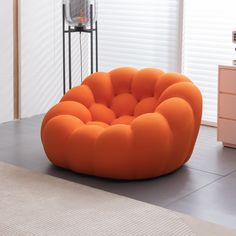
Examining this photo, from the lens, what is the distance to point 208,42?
5.41m

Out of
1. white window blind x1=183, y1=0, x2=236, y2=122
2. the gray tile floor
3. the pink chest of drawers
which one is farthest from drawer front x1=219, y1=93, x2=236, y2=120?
white window blind x1=183, y1=0, x2=236, y2=122

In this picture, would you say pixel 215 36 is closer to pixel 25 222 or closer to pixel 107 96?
pixel 107 96

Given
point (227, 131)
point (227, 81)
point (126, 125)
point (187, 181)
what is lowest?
point (187, 181)

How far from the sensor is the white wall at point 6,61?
5.39 metres

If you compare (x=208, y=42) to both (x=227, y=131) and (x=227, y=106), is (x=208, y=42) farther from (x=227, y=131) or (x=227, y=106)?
(x=227, y=131)

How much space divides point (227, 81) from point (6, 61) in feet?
6.98

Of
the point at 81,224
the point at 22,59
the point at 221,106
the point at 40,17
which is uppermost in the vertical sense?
the point at 40,17

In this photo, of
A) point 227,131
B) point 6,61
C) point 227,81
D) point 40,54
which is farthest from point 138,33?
point 227,131

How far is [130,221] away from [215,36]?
2.73 meters

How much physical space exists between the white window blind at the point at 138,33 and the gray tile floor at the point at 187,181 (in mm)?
1190

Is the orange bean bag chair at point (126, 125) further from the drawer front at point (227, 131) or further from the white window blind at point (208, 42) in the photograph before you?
the white window blind at point (208, 42)

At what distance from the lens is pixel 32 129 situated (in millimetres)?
5324

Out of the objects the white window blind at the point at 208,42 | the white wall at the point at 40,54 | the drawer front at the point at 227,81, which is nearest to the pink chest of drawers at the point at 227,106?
the drawer front at the point at 227,81

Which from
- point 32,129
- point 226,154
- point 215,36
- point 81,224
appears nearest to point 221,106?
point 226,154
